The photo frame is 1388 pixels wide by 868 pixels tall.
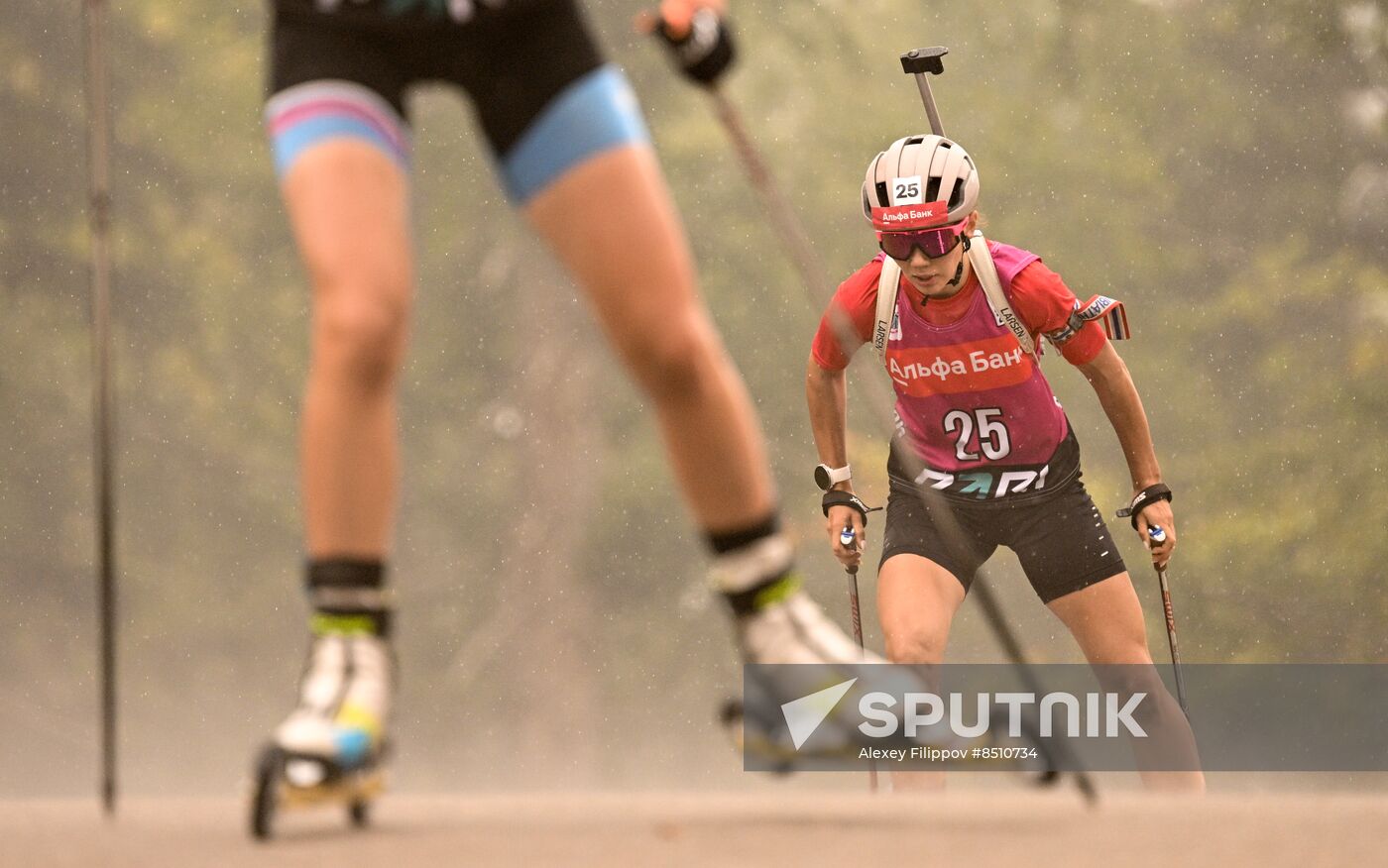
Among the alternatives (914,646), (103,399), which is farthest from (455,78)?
(914,646)

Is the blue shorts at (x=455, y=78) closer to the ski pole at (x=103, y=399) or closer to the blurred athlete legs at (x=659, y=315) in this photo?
the blurred athlete legs at (x=659, y=315)

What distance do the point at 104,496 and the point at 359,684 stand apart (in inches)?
26.8

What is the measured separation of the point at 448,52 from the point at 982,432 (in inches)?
140

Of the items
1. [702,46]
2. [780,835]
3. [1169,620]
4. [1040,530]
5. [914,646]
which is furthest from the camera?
[1169,620]

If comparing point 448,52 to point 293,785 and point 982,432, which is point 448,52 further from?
point 982,432

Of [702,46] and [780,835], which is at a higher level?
[702,46]

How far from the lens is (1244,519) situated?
2475cm

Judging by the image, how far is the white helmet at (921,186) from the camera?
241 inches

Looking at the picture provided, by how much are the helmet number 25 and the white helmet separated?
76 cm

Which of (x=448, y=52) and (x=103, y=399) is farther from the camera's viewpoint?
(x=103, y=399)

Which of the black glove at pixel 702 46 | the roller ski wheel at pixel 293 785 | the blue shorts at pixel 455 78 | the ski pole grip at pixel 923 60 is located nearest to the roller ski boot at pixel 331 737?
the roller ski wheel at pixel 293 785

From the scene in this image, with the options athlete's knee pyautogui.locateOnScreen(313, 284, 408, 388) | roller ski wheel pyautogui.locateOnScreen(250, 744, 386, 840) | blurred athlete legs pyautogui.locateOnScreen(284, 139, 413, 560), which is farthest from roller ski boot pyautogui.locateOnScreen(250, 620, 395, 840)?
athlete's knee pyautogui.locateOnScreen(313, 284, 408, 388)

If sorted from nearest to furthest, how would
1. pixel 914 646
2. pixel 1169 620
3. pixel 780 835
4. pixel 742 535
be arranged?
pixel 780 835 < pixel 742 535 < pixel 914 646 < pixel 1169 620

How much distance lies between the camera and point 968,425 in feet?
21.6
